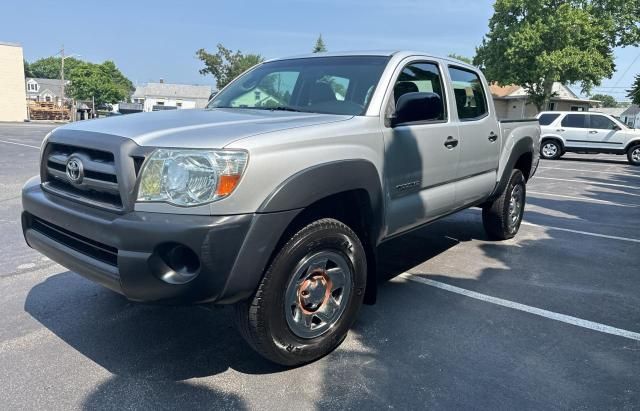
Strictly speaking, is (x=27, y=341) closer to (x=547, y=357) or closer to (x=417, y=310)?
(x=417, y=310)

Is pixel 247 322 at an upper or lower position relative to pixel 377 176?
lower

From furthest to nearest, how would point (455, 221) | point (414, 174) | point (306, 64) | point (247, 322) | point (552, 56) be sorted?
point (552, 56), point (455, 221), point (306, 64), point (414, 174), point (247, 322)

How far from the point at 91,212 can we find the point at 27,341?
3.85 ft

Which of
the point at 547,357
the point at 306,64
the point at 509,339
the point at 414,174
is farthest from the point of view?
the point at 306,64

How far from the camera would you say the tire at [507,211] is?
5598 mm

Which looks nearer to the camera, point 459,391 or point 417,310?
point 459,391

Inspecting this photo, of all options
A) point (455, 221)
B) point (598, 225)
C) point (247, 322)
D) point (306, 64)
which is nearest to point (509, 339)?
point (247, 322)

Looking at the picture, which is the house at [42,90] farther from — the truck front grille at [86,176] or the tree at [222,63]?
the truck front grille at [86,176]

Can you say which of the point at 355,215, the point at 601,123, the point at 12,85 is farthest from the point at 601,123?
the point at 12,85

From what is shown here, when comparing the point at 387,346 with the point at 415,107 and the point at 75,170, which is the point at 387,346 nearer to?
the point at 415,107

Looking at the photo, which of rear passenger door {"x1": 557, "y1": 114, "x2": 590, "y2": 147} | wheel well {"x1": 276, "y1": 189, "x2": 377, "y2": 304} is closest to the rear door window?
rear passenger door {"x1": 557, "y1": 114, "x2": 590, "y2": 147}

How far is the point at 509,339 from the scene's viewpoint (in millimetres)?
3361

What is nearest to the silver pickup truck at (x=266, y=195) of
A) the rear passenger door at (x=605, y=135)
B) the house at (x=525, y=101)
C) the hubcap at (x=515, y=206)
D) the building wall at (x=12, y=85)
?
the hubcap at (x=515, y=206)

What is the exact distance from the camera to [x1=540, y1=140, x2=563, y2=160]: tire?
19.0 m
